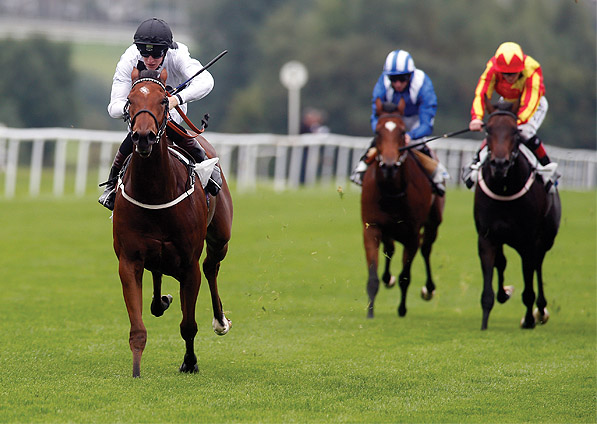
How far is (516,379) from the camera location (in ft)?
23.5

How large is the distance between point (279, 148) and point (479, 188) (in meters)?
17.0

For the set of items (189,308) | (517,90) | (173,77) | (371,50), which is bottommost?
(189,308)

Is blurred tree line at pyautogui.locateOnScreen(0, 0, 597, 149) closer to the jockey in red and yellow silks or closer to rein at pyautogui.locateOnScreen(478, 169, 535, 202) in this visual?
the jockey in red and yellow silks

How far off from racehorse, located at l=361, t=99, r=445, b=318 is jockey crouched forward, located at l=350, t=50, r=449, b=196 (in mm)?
129

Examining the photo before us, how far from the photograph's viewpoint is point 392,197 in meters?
9.99

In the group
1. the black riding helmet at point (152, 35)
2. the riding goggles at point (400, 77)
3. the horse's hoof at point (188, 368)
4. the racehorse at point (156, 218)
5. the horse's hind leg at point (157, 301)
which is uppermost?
the riding goggles at point (400, 77)

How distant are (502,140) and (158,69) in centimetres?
303

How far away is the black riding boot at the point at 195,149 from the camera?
7328mm

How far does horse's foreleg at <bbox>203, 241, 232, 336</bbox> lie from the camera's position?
775 cm

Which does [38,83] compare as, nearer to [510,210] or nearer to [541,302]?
[541,302]

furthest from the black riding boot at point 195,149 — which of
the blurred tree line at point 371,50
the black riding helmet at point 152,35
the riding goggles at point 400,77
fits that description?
→ the blurred tree line at point 371,50

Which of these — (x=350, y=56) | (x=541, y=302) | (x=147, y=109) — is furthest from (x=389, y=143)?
(x=350, y=56)

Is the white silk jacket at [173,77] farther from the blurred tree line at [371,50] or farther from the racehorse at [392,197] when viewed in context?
the blurred tree line at [371,50]

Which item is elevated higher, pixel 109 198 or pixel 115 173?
pixel 115 173
